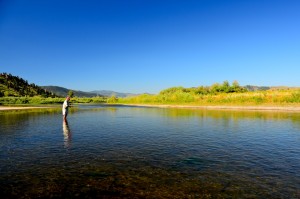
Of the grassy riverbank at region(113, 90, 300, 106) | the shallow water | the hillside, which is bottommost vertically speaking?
the shallow water

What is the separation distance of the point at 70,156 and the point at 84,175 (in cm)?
324

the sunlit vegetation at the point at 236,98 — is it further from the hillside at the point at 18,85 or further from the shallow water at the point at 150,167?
the hillside at the point at 18,85

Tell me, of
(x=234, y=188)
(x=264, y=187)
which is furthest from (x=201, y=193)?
(x=264, y=187)

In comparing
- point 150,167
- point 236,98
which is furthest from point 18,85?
point 150,167

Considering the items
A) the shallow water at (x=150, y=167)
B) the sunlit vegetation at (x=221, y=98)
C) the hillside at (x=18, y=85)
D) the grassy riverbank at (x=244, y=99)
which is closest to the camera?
the shallow water at (x=150, y=167)

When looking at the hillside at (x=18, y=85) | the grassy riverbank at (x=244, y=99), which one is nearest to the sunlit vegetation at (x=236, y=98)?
the grassy riverbank at (x=244, y=99)

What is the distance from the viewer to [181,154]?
41.9 ft

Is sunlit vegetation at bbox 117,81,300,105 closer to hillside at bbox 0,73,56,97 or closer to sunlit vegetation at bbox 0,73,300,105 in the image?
sunlit vegetation at bbox 0,73,300,105

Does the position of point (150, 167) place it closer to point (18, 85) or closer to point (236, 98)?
point (236, 98)

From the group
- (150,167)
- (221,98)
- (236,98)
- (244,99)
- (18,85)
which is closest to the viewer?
(150,167)

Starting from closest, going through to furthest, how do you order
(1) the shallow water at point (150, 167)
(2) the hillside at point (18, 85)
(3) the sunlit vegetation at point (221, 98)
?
(1) the shallow water at point (150, 167) < (3) the sunlit vegetation at point (221, 98) < (2) the hillside at point (18, 85)

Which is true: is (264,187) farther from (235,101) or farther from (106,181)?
(235,101)

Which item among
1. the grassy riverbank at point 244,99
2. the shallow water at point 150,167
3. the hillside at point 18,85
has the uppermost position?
the hillside at point 18,85

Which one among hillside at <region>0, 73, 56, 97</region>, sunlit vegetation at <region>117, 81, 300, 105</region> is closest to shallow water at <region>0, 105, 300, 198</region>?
sunlit vegetation at <region>117, 81, 300, 105</region>
